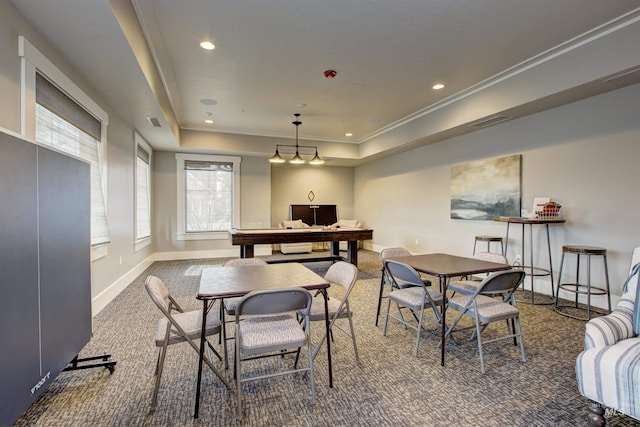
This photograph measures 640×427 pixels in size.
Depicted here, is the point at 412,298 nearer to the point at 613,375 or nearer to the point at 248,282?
the point at 613,375

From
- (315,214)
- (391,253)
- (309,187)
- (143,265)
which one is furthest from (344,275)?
(309,187)

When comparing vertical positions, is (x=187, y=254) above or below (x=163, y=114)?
below

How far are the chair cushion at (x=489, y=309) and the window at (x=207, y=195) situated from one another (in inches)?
237

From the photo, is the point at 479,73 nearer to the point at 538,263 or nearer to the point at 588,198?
the point at 588,198

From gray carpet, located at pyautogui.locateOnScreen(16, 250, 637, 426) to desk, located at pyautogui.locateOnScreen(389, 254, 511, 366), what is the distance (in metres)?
0.38

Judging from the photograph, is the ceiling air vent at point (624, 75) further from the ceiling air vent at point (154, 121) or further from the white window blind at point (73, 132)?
the ceiling air vent at point (154, 121)

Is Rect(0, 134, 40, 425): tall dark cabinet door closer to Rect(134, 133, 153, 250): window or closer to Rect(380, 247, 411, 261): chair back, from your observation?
Rect(380, 247, 411, 261): chair back

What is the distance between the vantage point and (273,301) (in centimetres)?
181

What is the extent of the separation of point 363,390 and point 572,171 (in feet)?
13.0

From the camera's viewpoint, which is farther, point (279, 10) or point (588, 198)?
point (588, 198)

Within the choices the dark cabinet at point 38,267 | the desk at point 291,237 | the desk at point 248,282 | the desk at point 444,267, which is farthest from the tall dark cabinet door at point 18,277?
the desk at point 291,237

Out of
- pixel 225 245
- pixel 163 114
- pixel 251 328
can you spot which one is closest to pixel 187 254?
pixel 225 245

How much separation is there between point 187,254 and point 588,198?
24.7 feet

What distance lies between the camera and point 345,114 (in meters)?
5.67
